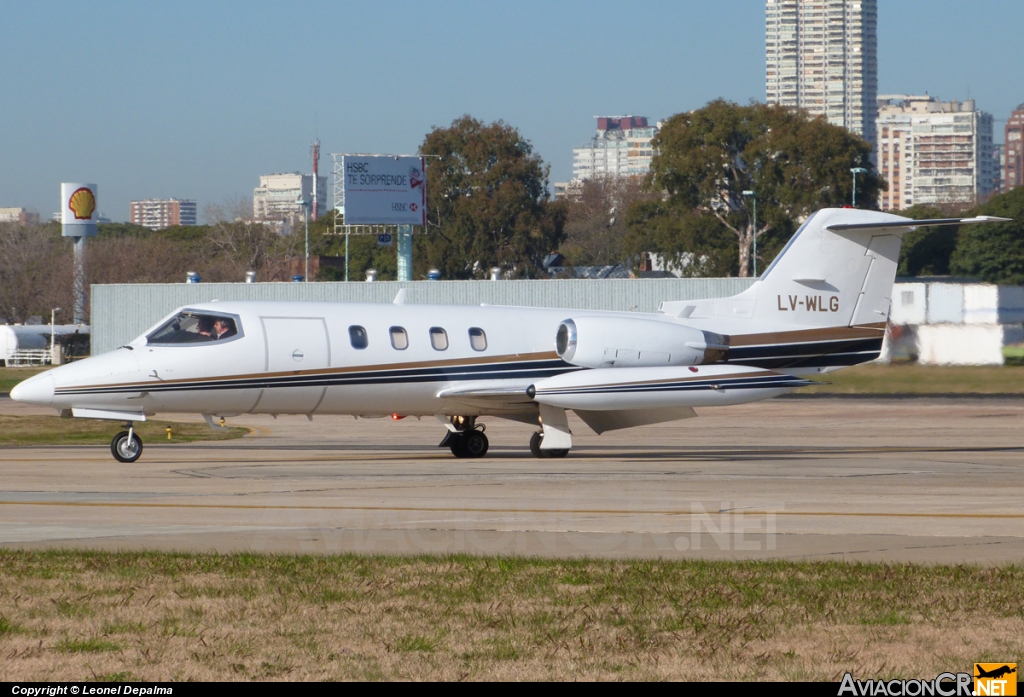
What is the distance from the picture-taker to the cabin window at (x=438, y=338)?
25.0 meters

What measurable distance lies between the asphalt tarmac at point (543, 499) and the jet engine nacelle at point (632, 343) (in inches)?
74.3

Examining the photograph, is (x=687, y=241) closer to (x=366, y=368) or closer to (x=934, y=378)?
(x=934, y=378)

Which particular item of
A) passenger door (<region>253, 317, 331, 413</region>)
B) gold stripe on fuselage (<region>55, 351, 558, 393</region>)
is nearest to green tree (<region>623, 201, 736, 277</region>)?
gold stripe on fuselage (<region>55, 351, 558, 393</region>)

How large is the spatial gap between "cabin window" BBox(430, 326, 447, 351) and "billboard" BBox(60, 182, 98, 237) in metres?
97.0

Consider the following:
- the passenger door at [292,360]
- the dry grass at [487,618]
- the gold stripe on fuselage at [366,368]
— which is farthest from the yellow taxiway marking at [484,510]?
the passenger door at [292,360]

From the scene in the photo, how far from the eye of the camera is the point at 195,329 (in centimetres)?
2345

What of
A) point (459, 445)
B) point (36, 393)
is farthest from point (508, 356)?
point (36, 393)

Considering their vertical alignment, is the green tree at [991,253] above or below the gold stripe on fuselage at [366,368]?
above

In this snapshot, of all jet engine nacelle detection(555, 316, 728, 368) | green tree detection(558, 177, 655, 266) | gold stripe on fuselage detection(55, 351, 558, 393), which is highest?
green tree detection(558, 177, 655, 266)

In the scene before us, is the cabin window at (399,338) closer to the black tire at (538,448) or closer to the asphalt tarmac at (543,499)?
the asphalt tarmac at (543,499)

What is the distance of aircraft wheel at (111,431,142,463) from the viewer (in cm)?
2292

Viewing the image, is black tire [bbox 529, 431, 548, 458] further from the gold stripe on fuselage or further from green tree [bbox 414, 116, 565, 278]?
green tree [bbox 414, 116, 565, 278]

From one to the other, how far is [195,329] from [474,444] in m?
5.90

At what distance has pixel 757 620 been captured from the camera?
9.21 m
